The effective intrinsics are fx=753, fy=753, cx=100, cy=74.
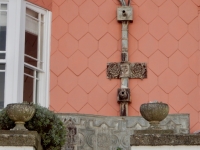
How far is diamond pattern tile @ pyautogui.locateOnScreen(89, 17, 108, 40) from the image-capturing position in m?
13.4

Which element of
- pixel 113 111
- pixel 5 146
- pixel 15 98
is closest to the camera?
pixel 5 146

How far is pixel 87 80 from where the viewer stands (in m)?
13.1

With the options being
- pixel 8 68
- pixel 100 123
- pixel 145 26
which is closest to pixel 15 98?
pixel 8 68

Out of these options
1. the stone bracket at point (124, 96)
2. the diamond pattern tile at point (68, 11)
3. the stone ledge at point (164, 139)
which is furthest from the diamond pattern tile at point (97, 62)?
the stone ledge at point (164, 139)

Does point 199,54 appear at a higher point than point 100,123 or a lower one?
higher

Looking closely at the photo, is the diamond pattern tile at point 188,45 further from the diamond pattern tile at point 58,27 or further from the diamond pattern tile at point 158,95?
the diamond pattern tile at point 58,27

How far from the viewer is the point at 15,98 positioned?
39.8ft

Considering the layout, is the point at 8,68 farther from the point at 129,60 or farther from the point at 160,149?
the point at 160,149

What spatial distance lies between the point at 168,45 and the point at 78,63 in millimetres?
1618

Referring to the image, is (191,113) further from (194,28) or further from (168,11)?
(168,11)

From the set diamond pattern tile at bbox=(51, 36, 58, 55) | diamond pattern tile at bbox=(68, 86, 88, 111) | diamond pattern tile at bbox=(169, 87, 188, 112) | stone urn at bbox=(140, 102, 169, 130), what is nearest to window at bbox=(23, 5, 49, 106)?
diamond pattern tile at bbox=(51, 36, 58, 55)

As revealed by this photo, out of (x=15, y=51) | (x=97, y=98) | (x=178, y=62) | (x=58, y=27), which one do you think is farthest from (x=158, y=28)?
(x=15, y=51)

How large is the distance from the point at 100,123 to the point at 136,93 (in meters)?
0.87

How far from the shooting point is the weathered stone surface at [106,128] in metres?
12.5
